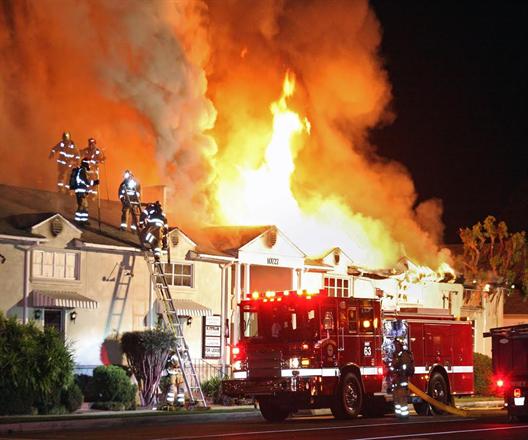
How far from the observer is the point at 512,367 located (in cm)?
2364

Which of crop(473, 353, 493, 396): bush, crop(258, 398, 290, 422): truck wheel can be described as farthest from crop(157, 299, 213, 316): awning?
crop(473, 353, 493, 396): bush

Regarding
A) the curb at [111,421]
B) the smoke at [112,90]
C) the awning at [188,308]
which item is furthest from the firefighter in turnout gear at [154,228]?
the smoke at [112,90]

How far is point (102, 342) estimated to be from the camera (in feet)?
99.4

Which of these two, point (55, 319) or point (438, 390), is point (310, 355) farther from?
point (55, 319)

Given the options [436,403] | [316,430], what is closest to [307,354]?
[316,430]

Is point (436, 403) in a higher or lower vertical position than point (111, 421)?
higher

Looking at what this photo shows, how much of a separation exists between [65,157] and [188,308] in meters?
6.77

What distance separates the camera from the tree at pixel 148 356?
29953 mm

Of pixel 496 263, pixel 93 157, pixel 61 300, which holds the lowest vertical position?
pixel 61 300

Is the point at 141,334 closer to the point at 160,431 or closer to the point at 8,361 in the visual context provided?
the point at 8,361

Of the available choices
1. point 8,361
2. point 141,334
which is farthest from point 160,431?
point 141,334

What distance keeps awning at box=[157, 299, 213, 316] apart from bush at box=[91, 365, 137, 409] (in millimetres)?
3242

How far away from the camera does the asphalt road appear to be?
18.6 m

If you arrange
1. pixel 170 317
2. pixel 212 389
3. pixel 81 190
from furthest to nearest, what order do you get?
pixel 212 389
pixel 170 317
pixel 81 190
